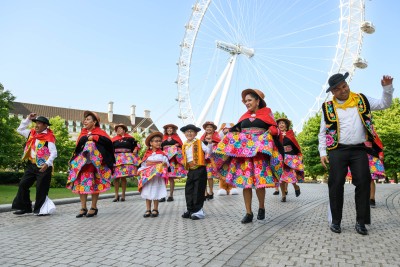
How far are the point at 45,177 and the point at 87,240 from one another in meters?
3.42

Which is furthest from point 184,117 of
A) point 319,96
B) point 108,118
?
point 108,118

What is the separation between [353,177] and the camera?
5.18 m

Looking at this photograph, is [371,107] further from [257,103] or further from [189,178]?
[189,178]

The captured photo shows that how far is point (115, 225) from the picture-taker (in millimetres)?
5902

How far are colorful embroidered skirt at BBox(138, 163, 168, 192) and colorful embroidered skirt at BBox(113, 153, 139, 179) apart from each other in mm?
3433

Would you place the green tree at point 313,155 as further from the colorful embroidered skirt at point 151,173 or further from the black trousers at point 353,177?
the black trousers at point 353,177

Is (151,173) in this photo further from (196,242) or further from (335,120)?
(335,120)

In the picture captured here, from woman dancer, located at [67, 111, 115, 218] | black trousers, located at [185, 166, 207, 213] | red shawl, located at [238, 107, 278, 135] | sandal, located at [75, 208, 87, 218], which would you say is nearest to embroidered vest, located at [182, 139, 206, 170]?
black trousers, located at [185, 166, 207, 213]

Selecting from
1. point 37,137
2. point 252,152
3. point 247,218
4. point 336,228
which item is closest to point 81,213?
point 37,137

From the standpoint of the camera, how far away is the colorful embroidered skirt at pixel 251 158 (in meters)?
5.88

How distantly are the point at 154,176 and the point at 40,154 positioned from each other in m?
2.39

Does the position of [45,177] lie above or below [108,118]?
below

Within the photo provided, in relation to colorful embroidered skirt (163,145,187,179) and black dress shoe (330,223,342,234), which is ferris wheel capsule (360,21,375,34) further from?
black dress shoe (330,223,342,234)

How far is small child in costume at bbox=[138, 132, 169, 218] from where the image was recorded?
721 centimetres
